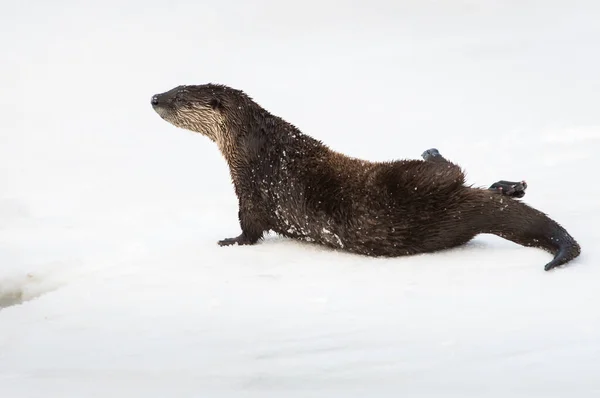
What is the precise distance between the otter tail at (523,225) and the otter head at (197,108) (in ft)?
7.35

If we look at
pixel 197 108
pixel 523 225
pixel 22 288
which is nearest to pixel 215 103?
pixel 197 108

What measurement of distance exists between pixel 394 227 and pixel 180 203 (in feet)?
11.5

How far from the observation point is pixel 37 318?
5.83 metres

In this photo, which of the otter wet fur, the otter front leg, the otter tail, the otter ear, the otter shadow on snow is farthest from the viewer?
the otter ear

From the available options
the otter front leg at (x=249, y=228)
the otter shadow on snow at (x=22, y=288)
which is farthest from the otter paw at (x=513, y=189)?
the otter shadow on snow at (x=22, y=288)

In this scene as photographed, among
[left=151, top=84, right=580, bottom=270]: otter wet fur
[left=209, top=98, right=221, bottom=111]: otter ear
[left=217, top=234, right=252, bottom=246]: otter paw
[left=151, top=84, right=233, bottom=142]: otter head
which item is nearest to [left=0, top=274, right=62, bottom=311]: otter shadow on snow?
[left=217, top=234, right=252, bottom=246]: otter paw

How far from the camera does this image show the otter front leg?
271 inches

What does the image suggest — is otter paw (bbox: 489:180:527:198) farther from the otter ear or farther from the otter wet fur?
the otter ear

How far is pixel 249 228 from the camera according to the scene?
691cm

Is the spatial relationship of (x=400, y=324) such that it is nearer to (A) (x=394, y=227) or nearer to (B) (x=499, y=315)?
(B) (x=499, y=315)

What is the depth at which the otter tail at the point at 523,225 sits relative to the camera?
19.4ft

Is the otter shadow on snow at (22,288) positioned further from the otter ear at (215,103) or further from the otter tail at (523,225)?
the otter tail at (523,225)

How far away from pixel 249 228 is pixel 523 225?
6.77 ft

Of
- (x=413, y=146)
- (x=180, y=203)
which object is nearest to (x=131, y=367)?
(x=180, y=203)
